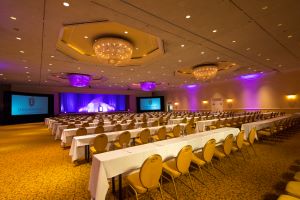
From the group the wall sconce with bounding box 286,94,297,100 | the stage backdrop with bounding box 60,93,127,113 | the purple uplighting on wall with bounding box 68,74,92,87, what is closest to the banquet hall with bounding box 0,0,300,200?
the purple uplighting on wall with bounding box 68,74,92,87

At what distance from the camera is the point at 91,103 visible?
1023 inches

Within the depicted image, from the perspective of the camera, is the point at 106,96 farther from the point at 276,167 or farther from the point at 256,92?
the point at 276,167

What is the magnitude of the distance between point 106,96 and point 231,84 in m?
18.2

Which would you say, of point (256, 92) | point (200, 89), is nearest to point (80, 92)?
point (200, 89)

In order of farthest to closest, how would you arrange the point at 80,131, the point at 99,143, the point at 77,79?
the point at 77,79 < the point at 80,131 < the point at 99,143

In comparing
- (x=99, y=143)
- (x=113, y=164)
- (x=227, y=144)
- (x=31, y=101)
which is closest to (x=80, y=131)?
(x=99, y=143)

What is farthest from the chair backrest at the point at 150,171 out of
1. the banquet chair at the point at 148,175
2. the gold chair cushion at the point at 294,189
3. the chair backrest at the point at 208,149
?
the gold chair cushion at the point at 294,189

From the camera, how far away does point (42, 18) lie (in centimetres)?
529

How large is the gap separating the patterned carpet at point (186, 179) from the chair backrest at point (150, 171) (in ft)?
2.15

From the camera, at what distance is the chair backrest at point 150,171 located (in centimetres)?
263

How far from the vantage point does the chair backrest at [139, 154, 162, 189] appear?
104 inches

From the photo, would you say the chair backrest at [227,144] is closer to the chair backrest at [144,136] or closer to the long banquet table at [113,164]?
the long banquet table at [113,164]

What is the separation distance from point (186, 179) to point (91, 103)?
2420 centimetres

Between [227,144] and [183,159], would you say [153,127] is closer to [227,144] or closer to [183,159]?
[227,144]
